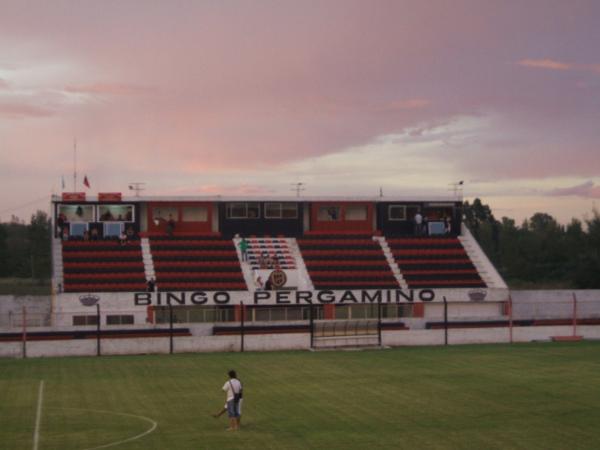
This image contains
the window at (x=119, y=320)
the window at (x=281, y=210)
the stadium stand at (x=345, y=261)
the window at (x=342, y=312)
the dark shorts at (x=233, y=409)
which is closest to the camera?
the dark shorts at (x=233, y=409)

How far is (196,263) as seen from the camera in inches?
3007

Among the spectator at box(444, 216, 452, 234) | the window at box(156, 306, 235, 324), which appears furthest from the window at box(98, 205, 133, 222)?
the spectator at box(444, 216, 452, 234)

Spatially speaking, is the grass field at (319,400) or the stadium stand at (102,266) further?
the stadium stand at (102,266)

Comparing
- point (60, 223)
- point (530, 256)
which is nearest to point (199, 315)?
point (60, 223)

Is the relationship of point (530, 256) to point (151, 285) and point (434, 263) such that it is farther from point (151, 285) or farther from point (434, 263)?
point (151, 285)

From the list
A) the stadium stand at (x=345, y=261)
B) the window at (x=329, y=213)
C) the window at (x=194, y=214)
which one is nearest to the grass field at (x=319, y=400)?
the stadium stand at (x=345, y=261)

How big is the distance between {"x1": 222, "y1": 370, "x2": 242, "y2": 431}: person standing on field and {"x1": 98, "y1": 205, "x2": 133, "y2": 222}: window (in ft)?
177

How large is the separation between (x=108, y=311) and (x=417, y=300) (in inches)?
862

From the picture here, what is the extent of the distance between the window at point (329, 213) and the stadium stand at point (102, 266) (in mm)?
16374

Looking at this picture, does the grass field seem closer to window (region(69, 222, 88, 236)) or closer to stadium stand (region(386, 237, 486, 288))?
stadium stand (region(386, 237, 486, 288))

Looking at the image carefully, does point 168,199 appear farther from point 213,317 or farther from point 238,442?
point 238,442

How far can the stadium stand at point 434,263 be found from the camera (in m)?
76.4

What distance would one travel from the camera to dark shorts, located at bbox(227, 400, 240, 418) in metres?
28.4

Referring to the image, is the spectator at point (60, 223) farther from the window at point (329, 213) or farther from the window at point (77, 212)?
the window at point (329, 213)
